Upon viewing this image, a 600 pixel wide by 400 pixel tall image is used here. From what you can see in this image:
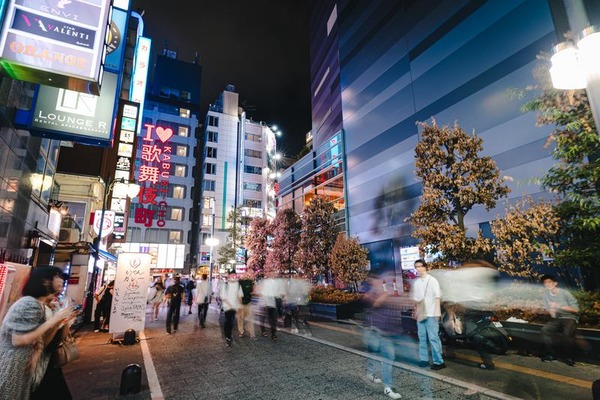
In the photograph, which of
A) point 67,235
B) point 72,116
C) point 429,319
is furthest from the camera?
point 67,235

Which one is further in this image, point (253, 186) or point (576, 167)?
point (253, 186)

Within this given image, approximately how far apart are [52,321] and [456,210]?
1026 centimetres

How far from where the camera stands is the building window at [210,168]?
169 ft

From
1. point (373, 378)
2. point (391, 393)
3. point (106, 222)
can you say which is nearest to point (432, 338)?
point (373, 378)

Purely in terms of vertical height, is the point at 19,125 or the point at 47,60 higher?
the point at 47,60

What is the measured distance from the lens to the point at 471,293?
20.6 ft

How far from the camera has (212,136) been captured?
53844 mm

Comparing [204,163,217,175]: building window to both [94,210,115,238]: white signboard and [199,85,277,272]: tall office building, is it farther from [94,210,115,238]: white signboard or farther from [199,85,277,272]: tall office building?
[94,210,115,238]: white signboard

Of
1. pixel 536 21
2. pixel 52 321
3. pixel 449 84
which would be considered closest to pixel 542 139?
pixel 536 21

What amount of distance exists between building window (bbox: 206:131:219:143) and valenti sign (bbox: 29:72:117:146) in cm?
4646

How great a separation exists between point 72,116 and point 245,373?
7394 millimetres

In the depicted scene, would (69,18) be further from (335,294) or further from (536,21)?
(536,21)

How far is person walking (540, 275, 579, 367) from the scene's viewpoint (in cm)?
586

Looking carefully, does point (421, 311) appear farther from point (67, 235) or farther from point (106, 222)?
point (106, 222)
